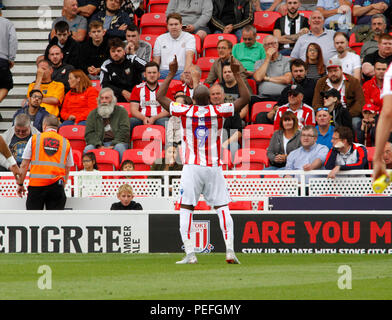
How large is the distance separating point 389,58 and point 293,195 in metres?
3.88

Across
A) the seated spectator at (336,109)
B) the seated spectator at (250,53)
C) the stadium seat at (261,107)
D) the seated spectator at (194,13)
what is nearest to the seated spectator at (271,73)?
the seated spectator at (250,53)

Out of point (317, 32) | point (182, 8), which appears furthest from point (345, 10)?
point (182, 8)

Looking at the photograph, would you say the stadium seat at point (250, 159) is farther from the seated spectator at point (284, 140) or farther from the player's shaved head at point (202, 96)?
the player's shaved head at point (202, 96)

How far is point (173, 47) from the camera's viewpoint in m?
16.6

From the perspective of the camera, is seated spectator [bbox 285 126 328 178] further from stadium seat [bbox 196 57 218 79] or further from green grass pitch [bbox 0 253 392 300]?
stadium seat [bbox 196 57 218 79]

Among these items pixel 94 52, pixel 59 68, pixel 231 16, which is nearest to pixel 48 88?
pixel 59 68

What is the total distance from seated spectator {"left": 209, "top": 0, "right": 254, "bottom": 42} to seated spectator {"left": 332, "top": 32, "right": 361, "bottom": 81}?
2.33 m

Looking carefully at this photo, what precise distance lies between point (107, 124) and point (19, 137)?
161 centimetres

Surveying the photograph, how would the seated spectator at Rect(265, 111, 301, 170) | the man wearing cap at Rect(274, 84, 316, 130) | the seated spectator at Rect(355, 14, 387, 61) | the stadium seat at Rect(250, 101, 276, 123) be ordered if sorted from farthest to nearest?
the seated spectator at Rect(355, 14, 387, 61) < the stadium seat at Rect(250, 101, 276, 123) < the man wearing cap at Rect(274, 84, 316, 130) < the seated spectator at Rect(265, 111, 301, 170)

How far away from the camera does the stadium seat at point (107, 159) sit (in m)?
14.4

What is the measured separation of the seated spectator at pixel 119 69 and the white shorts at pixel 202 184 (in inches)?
267

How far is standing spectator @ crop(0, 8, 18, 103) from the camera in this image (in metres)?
16.3

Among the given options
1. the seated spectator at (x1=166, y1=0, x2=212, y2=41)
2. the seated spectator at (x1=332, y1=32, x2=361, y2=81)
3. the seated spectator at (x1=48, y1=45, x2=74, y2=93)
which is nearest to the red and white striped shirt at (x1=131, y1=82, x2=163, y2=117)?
the seated spectator at (x1=48, y1=45, x2=74, y2=93)

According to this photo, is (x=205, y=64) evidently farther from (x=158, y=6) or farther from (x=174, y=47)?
(x=158, y=6)
